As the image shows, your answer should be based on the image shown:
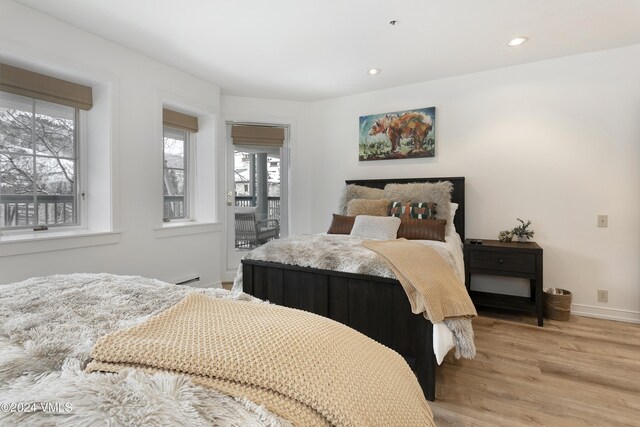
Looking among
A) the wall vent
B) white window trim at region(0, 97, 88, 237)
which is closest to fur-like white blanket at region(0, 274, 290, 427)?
white window trim at region(0, 97, 88, 237)

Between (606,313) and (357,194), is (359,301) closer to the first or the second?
(357,194)

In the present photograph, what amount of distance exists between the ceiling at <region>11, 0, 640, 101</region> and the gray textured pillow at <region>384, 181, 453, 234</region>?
3.96 ft

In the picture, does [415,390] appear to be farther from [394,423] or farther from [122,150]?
[122,150]

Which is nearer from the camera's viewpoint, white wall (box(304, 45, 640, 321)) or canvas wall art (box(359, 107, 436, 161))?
white wall (box(304, 45, 640, 321))

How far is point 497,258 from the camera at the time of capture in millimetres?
2854

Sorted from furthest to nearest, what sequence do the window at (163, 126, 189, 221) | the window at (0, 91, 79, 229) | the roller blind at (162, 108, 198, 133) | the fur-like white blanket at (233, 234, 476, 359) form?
1. the window at (163, 126, 189, 221)
2. the roller blind at (162, 108, 198, 133)
3. the window at (0, 91, 79, 229)
4. the fur-like white blanket at (233, 234, 476, 359)

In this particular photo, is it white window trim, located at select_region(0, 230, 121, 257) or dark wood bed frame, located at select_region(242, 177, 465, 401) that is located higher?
white window trim, located at select_region(0, 230, 121, 257)

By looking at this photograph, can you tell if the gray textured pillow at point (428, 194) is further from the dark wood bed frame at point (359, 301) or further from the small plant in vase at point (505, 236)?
the dark wood bed frame at point (359, 301)

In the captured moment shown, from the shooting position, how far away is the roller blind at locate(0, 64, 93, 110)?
224 centimetres

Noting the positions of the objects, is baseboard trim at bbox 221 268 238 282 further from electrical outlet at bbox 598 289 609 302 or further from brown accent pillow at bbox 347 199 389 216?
electrical outlet at bbox 598 289 609 302

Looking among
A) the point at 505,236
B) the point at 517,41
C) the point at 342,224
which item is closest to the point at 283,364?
the point at 342,224

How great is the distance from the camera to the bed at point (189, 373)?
1.52 ft

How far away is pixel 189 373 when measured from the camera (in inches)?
22.7

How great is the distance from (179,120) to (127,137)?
77 centimetres
